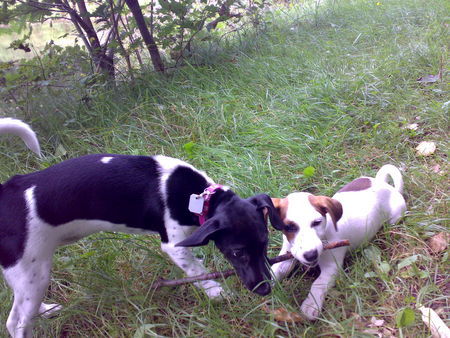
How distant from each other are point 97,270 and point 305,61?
336cm

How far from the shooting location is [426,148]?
9.93 feet

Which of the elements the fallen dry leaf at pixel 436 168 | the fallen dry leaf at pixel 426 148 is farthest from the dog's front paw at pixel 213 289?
the fallen dry leaf at pixel 426 148

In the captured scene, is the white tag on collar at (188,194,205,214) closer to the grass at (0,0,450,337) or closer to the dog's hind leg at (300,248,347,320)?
the grass at (0,0,450,337)

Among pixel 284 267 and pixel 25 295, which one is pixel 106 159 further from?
pixel 284 267

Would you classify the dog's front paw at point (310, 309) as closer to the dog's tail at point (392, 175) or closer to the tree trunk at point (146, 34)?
the dog's tail at point (392, 175)

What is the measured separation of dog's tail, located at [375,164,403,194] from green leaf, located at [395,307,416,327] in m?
1.06

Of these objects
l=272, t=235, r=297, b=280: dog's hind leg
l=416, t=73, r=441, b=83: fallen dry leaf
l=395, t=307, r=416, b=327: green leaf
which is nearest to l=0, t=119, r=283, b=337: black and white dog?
l=272, t=235, r=297, b=280: dog's hind leg

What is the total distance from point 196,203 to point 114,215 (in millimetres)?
513

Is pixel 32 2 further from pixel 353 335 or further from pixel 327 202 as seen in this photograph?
pixel 353 335

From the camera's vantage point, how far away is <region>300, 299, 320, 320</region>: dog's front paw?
78.4 inches

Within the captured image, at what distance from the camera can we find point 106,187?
2.33 meters

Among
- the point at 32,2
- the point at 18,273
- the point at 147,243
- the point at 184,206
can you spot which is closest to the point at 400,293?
the point at 184,206

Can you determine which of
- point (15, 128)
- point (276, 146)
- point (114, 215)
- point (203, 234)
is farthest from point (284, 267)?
point (15, 128)

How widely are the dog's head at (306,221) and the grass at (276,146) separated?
23 centimetres
